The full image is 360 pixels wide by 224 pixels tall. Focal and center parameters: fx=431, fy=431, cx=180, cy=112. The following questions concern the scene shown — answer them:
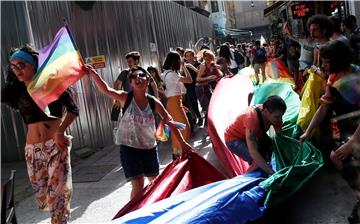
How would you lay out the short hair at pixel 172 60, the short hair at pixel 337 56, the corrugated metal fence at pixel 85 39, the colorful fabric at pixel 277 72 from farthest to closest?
the colorful fabric at pixel 277 72
the corrugated metal fence at pixel 85 39
the short hair at pixel 172 60
the short hair at pixel 337 56

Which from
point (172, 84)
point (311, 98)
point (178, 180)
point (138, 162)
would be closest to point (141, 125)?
point (138, 162)

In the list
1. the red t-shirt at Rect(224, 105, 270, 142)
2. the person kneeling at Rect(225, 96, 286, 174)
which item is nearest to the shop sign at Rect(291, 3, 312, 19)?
the red t-shirt at Rect(224, 105, 270, 142)

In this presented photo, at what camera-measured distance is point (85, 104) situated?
7727 mm

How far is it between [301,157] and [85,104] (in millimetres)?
4615

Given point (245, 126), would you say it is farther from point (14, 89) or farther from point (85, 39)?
point (85, 39)

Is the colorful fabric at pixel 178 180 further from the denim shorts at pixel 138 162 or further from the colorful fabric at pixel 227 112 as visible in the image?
the colorful fabric at pixel 227 112

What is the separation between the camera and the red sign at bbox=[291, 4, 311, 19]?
17112 millimetres

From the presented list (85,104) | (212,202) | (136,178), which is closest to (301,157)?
(212,202)

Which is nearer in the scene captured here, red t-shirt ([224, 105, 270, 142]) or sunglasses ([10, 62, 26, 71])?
sunglasses ([10, 62, 26, 71])

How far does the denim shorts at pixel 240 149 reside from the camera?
4.30 m

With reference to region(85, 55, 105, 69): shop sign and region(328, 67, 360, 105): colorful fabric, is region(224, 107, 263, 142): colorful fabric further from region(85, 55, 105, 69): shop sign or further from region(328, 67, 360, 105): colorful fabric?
region(85, 55, 105, 69): shop sign

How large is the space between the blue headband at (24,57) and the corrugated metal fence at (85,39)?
7.55 feet

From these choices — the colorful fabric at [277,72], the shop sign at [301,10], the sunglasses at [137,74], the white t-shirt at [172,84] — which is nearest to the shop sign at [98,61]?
the white t-shirt at [172,84]

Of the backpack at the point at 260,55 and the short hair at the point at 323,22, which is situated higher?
the short hair at the point at 323,22
